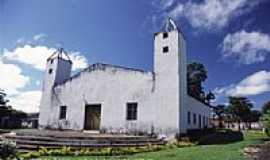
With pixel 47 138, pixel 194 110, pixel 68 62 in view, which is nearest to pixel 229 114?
pixel 194 110

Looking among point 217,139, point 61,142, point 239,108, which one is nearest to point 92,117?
point 61,142

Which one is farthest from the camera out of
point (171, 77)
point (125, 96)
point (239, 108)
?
point (239, 108)

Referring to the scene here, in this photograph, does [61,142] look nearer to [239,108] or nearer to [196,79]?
[196,79]

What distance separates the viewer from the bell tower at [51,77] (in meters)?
21.0

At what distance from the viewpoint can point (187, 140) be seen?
15031mm

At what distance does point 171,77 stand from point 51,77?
10.8 metres

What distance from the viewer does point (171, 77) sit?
16000mm

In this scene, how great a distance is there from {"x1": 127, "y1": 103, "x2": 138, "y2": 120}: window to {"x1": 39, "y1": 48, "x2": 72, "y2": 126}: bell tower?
24.1 feet

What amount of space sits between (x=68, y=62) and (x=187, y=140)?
494 inches

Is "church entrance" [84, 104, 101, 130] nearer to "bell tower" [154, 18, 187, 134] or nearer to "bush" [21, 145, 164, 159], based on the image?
"bell tower" [154, 18, 187, 134]

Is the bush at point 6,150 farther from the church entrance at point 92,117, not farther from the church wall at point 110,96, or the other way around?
the church entrance at point 92,117

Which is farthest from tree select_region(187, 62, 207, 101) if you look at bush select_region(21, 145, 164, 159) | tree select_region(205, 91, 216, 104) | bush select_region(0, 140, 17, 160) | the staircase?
bush select_region(0, 140, 17, 160)

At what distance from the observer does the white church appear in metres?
15.9

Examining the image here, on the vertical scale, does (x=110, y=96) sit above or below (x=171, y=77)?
below
